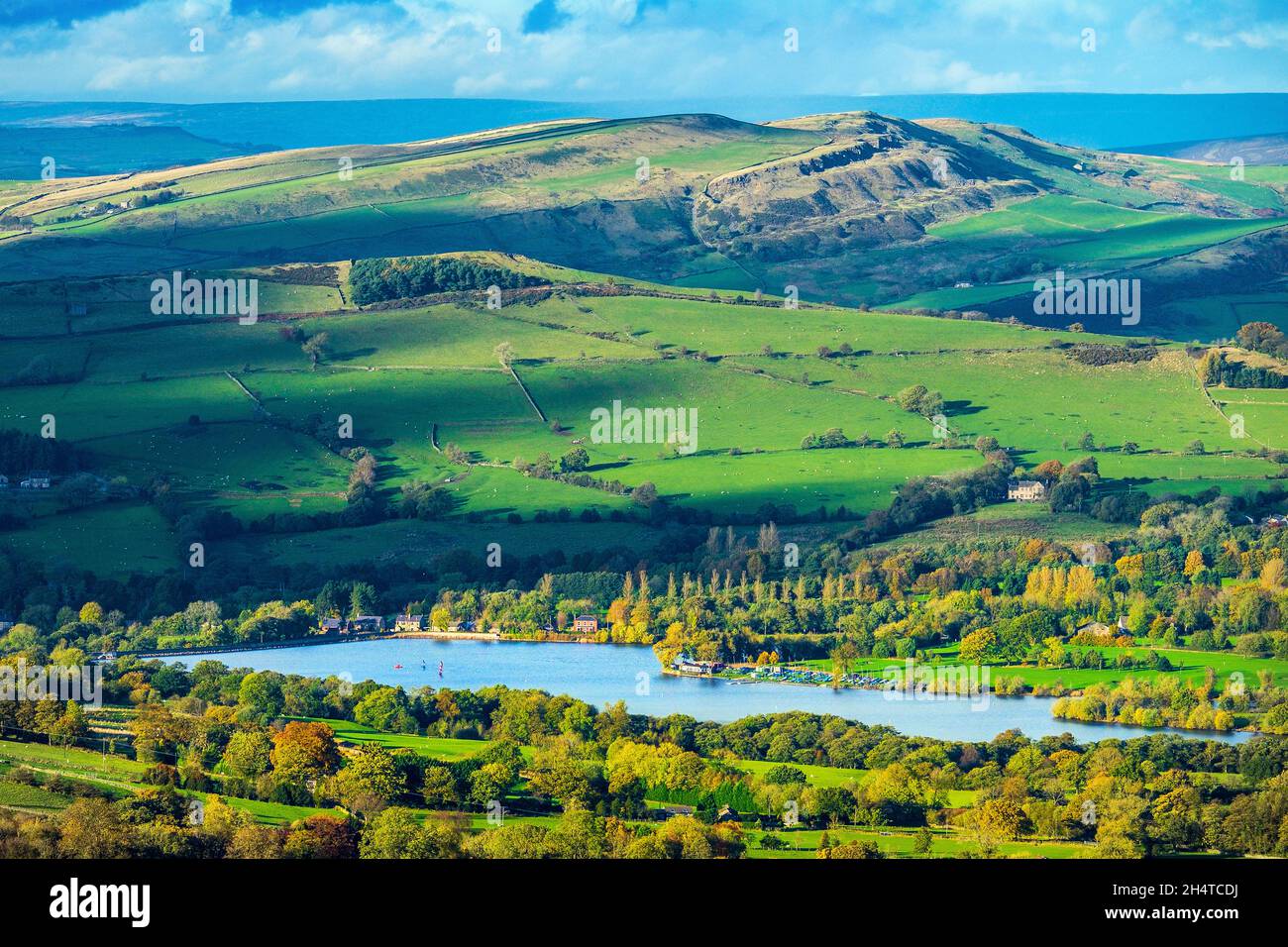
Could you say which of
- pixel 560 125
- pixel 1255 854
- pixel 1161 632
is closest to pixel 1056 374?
pixel 1161 632

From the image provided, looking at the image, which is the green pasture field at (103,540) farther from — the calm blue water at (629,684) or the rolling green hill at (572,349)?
the calm blue water at (629,684)

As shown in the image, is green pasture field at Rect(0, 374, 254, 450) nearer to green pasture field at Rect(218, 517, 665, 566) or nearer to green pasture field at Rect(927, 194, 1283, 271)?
green pasture field at Rect(218, 517, 665, 566)

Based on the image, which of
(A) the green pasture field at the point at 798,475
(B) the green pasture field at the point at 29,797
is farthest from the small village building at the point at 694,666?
(B) the green pasture field at the point at 29,797

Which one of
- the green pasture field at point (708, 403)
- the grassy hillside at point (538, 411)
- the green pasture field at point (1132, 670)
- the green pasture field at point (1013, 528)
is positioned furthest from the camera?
the green pasture field at point (708, 403)

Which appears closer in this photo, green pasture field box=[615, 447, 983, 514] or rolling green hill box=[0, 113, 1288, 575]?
green pasture field box=[615, 447, 983, 514]

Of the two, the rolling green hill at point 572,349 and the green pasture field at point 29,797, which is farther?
the rolling green hill at point 572,349

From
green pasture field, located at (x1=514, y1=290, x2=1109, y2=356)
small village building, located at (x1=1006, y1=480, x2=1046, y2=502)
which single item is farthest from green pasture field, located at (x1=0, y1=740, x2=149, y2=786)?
green pasture field, located at (x1=514, y1=290, x2=1109, y2=356)
